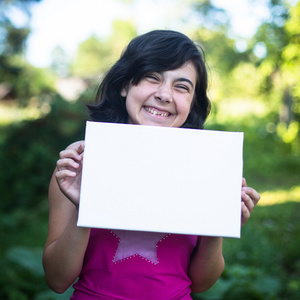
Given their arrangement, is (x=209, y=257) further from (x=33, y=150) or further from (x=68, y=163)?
(x=33, y=150)

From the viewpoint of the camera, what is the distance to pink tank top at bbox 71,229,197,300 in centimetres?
116

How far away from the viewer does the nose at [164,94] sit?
1252 millimetres

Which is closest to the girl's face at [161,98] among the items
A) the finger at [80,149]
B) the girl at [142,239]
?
the girl at [142,239]

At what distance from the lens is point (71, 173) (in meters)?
1.08

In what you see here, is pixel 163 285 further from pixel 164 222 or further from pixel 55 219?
pixel 55 219

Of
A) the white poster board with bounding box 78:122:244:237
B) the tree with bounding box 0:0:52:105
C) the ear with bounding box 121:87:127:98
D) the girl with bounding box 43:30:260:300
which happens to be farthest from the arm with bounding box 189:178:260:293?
the tree with bounding box 0:0:52:105

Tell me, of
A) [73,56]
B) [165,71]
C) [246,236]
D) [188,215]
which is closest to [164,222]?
[188,215]

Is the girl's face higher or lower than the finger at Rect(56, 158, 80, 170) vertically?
higher

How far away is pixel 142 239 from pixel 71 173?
35cm

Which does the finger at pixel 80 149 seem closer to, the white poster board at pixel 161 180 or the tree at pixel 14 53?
the white poster board at pixel 161 180

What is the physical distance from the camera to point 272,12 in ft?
14.4

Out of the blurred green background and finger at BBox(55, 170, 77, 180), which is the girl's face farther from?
the blurred green background

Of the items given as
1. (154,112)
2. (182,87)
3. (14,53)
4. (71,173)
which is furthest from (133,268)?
(14,53)

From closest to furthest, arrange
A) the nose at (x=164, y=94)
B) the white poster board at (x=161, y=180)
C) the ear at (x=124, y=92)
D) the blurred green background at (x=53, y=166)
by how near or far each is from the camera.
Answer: the white poster board at (x=161, y=180) < the nose at (x=164, y=94) < the ear at (x=124, y=92) < the blurred green background at (x=53, y=166)
